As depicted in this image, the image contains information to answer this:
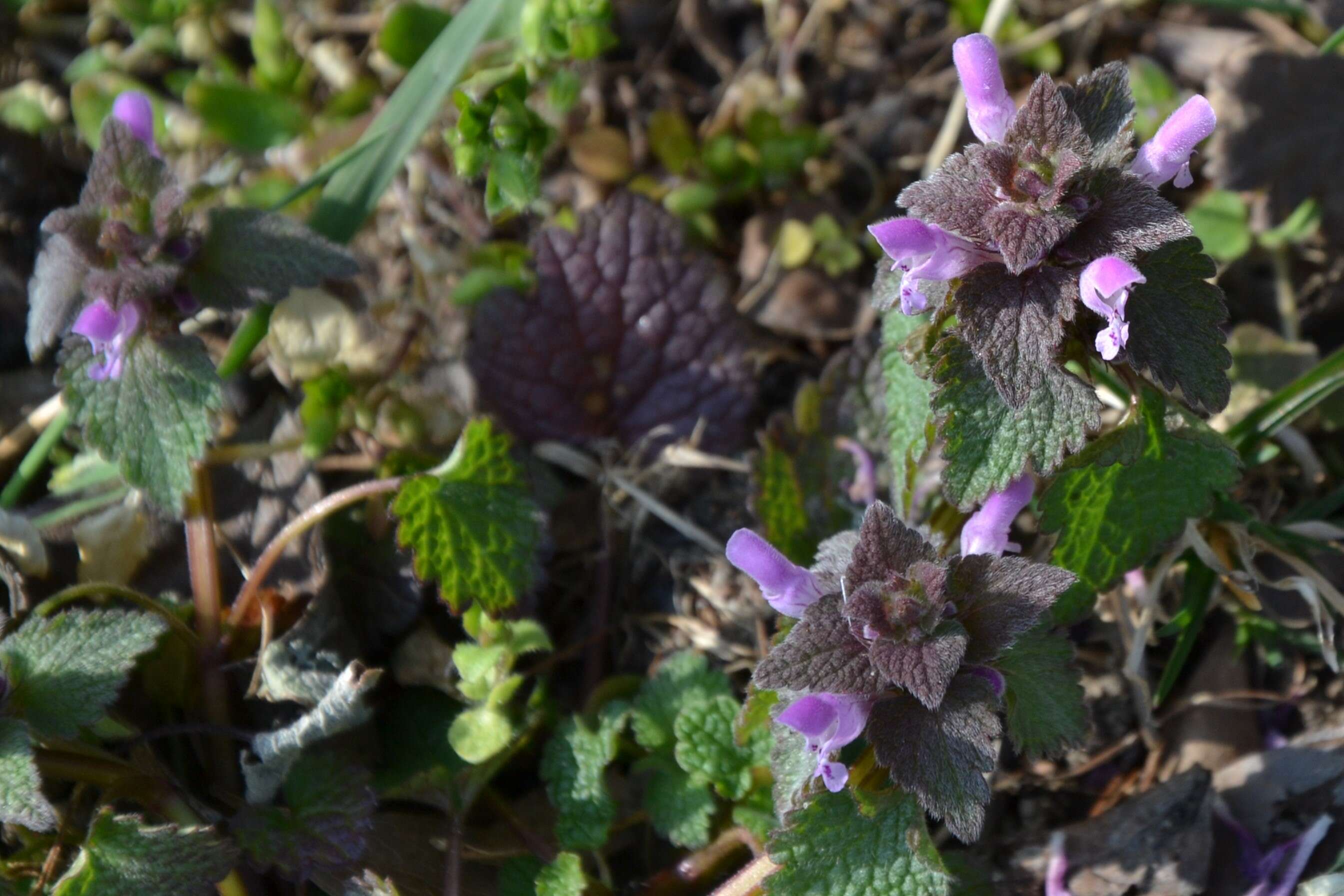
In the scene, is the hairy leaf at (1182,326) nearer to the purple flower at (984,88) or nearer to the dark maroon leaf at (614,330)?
the purple flower at (984,88)

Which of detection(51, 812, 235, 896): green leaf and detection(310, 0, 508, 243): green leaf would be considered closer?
detection(51, 812, 235, 896): green leaf

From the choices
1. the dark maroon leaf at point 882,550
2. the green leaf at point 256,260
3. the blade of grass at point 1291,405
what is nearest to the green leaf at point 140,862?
the green leaf at point 256,260

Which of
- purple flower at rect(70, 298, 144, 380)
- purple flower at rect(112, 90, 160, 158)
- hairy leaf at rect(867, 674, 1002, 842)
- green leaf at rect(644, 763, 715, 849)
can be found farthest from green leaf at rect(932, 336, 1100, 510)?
purple flower at rect(112, 90, 160, 158)

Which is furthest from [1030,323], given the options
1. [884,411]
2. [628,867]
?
[628,867]

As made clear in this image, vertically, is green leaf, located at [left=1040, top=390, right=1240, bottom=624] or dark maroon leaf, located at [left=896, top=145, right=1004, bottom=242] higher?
dark maroon leaf, located at [left=896, top=145, right=1004, bottom=242]

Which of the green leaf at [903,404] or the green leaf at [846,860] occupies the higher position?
the green leaf at [903,404]

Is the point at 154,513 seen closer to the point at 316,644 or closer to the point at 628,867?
the point at 316,644

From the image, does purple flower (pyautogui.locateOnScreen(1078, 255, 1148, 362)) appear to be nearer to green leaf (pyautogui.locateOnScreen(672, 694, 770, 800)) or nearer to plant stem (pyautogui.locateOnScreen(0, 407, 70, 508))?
green leaf (pyautogui.locateOnScreen(672, 694, 770, 800))
